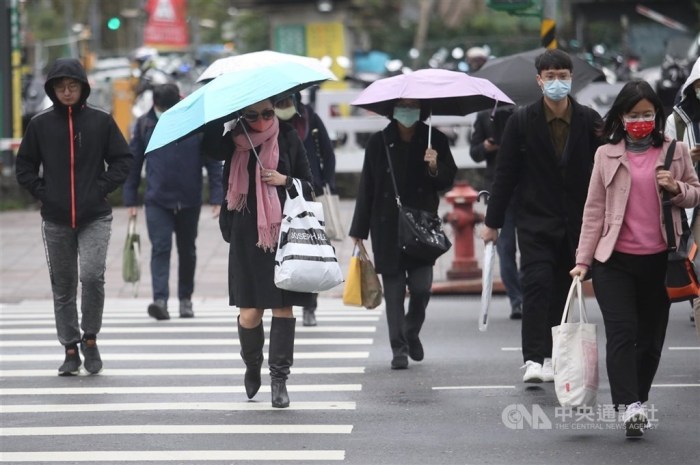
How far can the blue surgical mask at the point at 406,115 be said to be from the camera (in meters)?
9.46

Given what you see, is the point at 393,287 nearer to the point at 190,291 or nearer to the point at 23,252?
the point at 190,291

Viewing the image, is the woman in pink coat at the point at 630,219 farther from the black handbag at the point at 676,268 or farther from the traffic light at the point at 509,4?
the traffic light at the point at 509,4

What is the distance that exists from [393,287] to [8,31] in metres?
14.7

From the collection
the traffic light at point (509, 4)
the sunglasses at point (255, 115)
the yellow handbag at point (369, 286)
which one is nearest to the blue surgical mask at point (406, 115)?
the yellow handbag at point (369, 286)

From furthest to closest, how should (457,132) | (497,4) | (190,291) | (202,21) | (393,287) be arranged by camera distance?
(202,21), (457,132), (497,4), (190,291), (393,287)

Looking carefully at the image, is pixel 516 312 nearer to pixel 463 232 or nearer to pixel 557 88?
pixel 463 232

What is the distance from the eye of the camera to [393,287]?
9.66 metres

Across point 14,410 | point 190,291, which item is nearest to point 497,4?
point 190,291

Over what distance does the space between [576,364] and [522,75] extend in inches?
178

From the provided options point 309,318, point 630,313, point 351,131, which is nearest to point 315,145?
point 309,318

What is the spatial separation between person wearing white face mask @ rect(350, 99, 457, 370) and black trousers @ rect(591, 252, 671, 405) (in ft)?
7.48

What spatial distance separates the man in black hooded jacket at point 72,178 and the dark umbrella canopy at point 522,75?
316 centimetres

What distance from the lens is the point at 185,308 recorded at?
12.5 meters

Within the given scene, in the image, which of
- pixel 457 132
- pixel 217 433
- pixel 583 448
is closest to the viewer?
pixel 583 448
